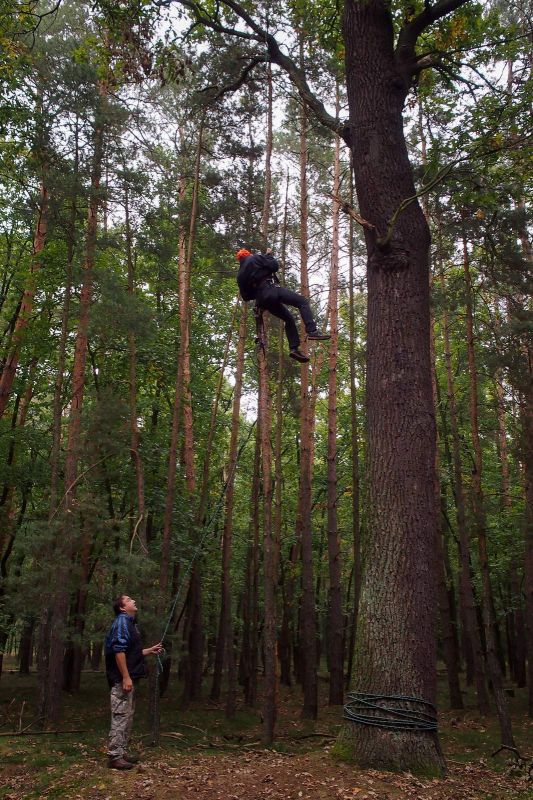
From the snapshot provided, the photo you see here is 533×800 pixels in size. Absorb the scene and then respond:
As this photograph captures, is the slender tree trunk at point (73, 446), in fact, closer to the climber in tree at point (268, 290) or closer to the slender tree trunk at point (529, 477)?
the climber in tree at point (268, 290)

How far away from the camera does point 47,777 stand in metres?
5.61

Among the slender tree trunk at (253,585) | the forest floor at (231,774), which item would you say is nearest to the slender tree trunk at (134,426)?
the forest floor at (231,774)

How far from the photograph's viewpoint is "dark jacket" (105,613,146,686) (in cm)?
547

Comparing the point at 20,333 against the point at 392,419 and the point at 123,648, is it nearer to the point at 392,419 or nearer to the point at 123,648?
the point at 123,648

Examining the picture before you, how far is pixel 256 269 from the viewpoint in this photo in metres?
6.10

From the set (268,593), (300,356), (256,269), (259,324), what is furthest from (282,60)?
(268,593)

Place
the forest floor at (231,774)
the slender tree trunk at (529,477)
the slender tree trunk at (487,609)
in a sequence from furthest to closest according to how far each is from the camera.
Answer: the slender tree trunk at (529,477)
the slender tree trunk at (487,609)
the forest floor at (231,774)

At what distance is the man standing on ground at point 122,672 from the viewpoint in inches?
215

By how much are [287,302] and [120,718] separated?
14.4 feet

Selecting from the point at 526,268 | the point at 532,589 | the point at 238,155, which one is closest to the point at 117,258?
the point at 238,155

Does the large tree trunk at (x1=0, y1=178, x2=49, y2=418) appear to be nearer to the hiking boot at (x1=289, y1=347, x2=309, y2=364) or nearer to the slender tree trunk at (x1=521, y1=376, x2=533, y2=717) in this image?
the hiking boot at (x1=289, y1=347, x2=309, y2=364)

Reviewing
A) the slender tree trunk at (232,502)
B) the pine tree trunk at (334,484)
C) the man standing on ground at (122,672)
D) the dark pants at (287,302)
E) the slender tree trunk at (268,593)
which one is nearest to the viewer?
the man standing on ground at (122,672)

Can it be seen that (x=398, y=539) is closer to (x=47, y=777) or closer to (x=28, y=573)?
(x=47, y=777)

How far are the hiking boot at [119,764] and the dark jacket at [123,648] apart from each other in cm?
71
